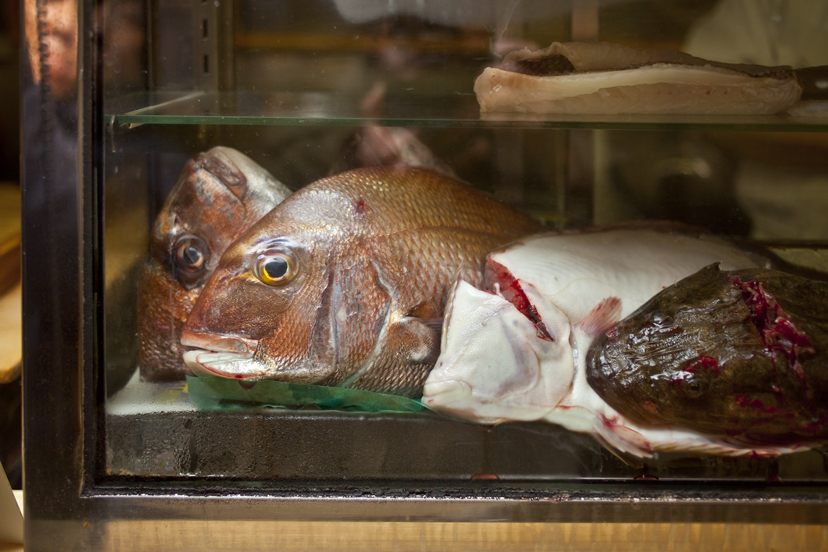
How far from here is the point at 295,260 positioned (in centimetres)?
98

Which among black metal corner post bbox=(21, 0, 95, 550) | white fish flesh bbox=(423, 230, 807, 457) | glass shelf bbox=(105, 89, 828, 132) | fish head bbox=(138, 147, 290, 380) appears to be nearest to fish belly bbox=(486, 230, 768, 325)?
white fish flesh bbox=(423, 230, 807, 457)

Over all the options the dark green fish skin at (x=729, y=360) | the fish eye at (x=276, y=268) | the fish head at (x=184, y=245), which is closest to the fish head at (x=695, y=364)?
the dark green fish skin at (x=729, y=360)

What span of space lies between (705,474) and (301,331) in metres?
0.68

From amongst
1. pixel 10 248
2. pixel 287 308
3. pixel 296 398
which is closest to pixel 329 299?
pixel 287 308

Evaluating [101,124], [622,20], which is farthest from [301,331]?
[622,20]

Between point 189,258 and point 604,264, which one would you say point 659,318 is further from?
point 189,258

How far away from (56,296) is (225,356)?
259 millimetres

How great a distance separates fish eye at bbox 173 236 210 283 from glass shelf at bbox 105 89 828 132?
0.23m

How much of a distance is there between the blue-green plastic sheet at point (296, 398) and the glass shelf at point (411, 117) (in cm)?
44

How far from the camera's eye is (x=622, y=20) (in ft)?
4.17

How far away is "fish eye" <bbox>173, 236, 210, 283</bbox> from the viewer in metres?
1.10

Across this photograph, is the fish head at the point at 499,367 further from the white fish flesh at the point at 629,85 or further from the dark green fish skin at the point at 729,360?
the white fish flesh at the point at 629,85

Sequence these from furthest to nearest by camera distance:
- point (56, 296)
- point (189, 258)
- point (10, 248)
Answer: point (10, 248)
point (189, 258)
point (56, 296)

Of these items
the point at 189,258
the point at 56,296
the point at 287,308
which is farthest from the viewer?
the point at 189,258
